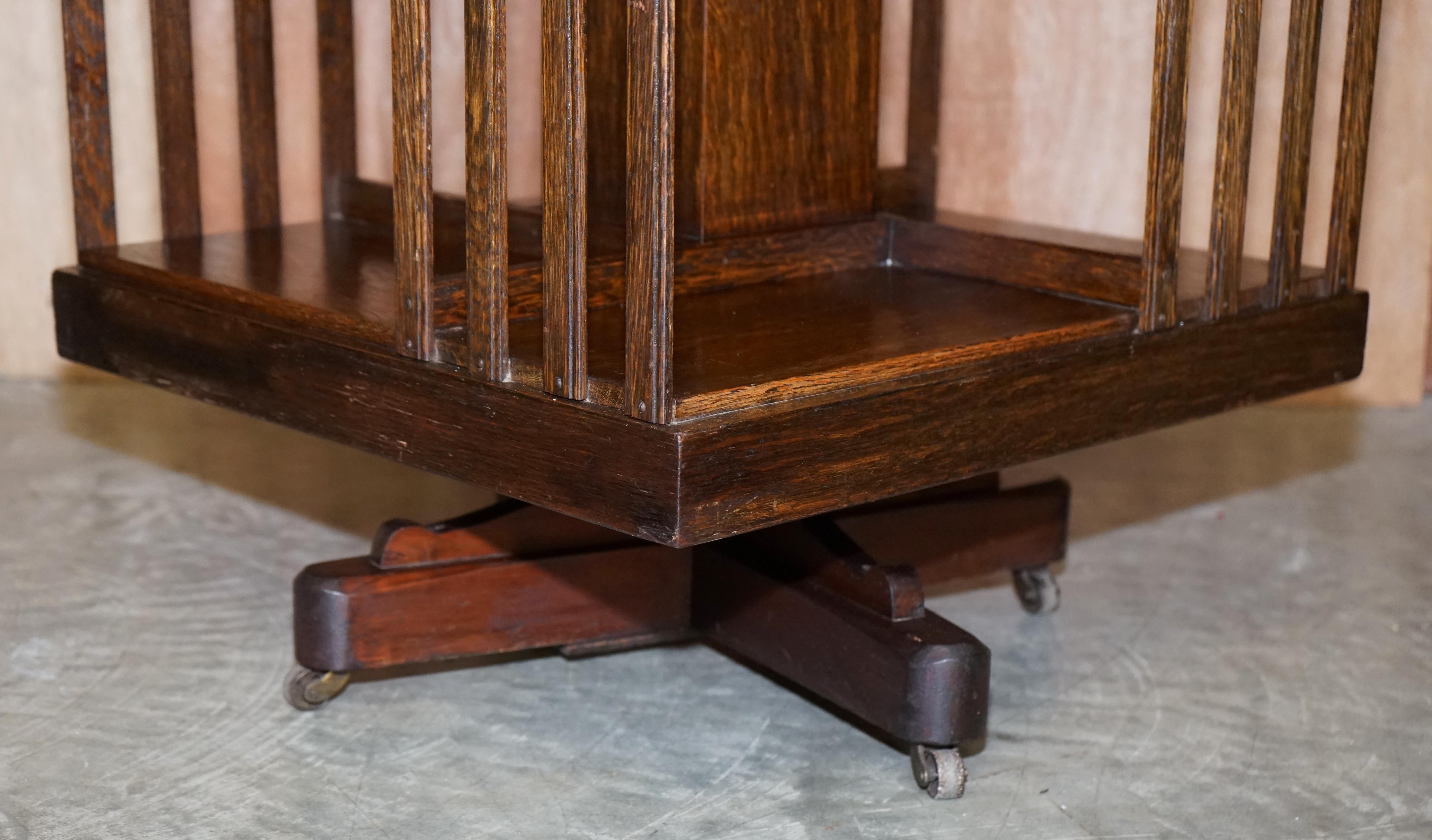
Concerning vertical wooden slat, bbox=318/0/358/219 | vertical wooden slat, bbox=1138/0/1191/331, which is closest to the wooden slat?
vertical wooden slat, bbox=1138/0/1191/331

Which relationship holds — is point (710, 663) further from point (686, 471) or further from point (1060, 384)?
point (686, 471)

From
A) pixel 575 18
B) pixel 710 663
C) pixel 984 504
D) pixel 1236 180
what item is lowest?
pixel 710 663

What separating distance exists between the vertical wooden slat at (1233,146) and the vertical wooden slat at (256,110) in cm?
115

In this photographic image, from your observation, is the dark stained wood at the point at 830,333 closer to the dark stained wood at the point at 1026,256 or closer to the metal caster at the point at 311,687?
the dark stained wood at the point at 1026,256

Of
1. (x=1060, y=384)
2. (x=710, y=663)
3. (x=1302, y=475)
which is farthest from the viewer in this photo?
(x=1302, y=475)

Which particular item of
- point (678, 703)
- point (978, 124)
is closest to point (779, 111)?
point (678, 703)

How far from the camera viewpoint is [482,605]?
1.89 meters

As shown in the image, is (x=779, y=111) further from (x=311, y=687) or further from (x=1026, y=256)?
(x=311, y=687)

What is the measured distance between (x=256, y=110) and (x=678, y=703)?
0.92 metres

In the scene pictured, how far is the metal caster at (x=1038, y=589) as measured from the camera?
224cm

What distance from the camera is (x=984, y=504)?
216 cm

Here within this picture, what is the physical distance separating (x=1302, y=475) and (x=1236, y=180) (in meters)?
1.24

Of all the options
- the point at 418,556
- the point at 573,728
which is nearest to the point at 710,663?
the point at 573,728

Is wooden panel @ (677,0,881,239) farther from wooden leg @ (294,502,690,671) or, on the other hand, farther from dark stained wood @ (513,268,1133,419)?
wooden leg @ (294,502,690,671)
